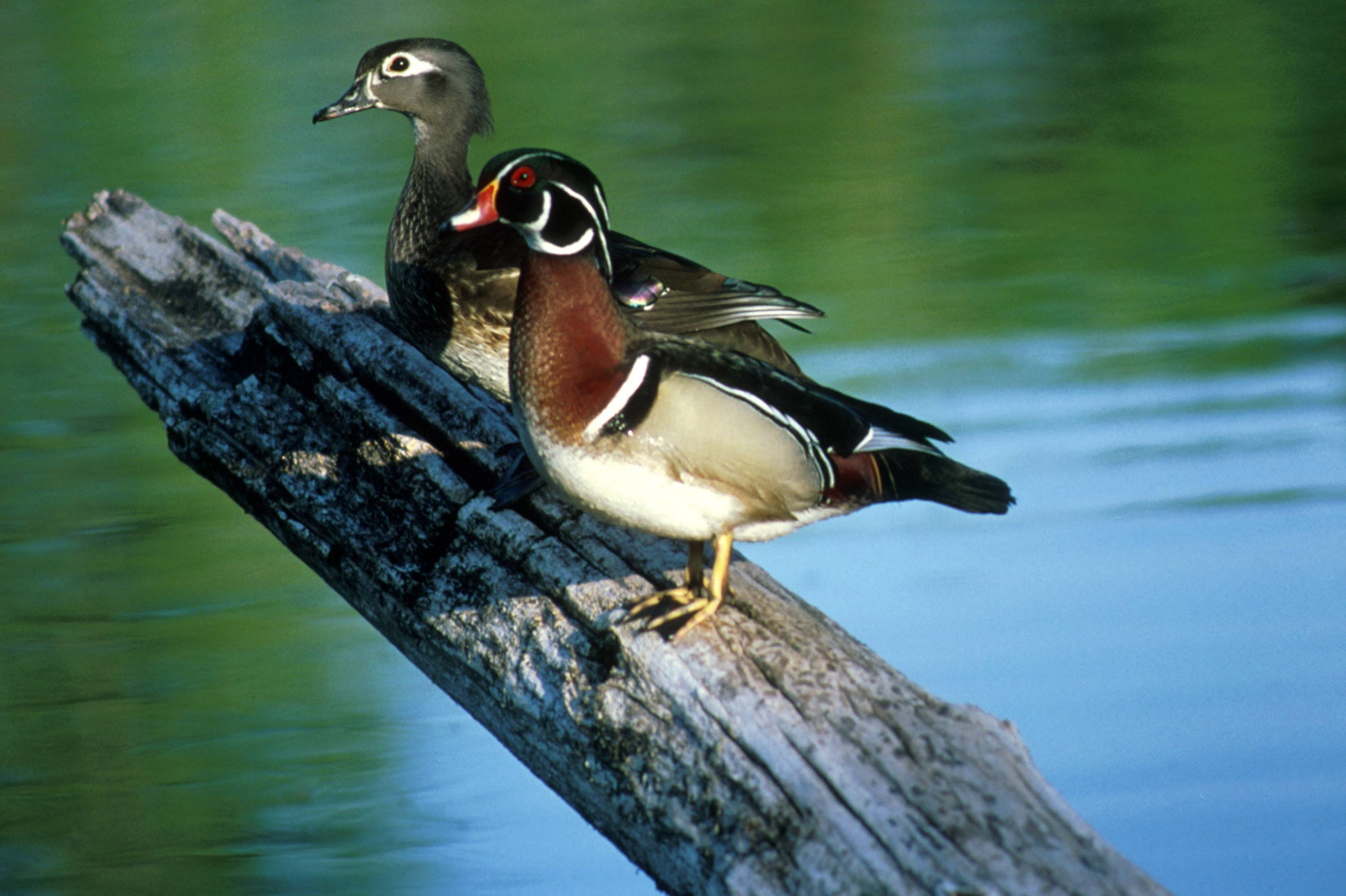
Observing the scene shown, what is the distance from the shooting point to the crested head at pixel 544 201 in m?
2.51

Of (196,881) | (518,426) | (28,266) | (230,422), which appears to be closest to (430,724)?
(196,881)

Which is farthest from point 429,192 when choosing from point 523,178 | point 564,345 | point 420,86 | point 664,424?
point 664,424

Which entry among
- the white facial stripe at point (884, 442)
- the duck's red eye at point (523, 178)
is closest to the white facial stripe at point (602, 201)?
the duck's red eye at point (523, 178)

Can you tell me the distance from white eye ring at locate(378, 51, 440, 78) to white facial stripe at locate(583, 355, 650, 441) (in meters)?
1.87

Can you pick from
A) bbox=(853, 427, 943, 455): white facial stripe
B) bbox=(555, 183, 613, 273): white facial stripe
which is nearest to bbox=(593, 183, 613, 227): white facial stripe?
bbox=(555, 183, 613, 273): white facial stripe

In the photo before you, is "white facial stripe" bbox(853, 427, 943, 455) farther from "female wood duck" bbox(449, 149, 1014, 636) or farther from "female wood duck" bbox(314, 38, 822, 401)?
"female wood duck" bbox(314, 38, 822, 401)

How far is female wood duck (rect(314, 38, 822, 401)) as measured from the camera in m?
3.37

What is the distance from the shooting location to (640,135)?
28.3ft

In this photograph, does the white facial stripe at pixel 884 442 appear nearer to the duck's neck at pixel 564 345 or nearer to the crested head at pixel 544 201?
the duck's neck at pixel 564 345

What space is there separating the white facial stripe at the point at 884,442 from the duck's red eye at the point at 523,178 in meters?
0.67

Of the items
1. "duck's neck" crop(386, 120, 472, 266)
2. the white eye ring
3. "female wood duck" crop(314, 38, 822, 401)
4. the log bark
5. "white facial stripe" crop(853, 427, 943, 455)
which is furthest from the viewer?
the white eye ring

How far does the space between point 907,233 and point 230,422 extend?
14.4ft

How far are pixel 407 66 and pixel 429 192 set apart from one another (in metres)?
0.37

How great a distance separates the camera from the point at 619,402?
2441 millimetres
